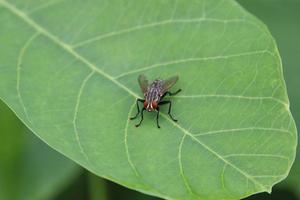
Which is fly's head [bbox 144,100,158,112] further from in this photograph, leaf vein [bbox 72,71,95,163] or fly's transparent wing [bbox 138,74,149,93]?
leaf vein [bbox 72,71,95,163]

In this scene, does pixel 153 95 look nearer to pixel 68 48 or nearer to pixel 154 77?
pixel 154 77

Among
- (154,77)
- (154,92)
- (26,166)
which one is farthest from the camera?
(26,166)

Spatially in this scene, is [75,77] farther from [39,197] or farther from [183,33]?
[39,197]

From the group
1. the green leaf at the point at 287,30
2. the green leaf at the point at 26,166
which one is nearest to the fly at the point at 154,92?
the green leaf at the point at 26,166

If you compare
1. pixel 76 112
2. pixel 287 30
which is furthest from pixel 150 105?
pixel 287 30

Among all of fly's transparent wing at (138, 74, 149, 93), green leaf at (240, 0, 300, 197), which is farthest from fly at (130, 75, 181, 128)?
green leaf at (240, 0, 300, 197)

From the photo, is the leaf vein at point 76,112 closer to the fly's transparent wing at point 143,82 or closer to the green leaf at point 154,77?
the green leaf at point 154,77

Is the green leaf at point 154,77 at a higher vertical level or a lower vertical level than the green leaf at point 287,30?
lower

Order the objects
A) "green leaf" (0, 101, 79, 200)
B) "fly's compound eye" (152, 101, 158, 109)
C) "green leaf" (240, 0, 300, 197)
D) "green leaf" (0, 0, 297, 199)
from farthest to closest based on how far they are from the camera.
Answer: "green leaf" (240, 0, 300, 197)
"green leaf" (0, 101, 79, 200)
"fly's compound eye" (152, 101, 158, 109)
"green leaf" (0, 0, 297, 199)
